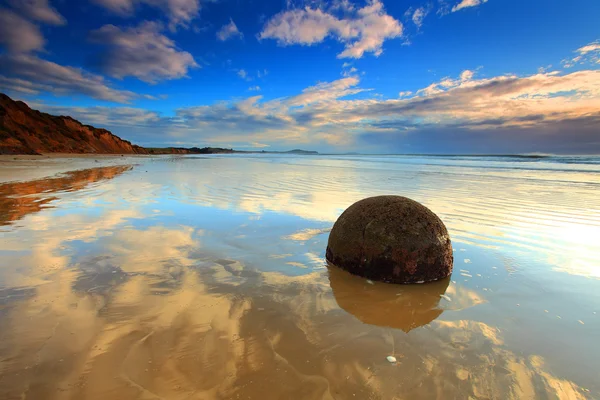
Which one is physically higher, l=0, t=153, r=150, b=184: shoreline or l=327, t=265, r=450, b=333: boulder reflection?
l=327, t=265, r=450, b=333: boulder reflection

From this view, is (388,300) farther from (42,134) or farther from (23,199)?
(42,134)

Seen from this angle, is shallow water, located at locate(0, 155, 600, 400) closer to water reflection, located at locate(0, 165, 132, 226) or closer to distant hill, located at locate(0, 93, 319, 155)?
water reflection, located at locate(0, 165, 132, 226)

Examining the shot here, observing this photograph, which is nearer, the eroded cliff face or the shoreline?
the shoreline

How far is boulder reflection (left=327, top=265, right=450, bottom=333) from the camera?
9.54ft

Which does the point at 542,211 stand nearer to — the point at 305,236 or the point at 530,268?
the point at 530,268

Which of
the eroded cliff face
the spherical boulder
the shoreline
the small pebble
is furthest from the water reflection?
the eroded cliff face

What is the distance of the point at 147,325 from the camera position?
104 inches

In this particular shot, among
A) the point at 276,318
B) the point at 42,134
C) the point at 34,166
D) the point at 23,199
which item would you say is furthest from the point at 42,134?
the point at 276,318

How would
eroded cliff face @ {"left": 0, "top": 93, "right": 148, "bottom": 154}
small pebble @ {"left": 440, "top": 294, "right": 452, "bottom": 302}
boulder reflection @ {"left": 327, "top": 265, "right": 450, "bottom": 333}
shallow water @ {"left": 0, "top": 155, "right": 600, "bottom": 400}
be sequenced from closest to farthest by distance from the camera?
shallow water @ {"left": 0, "top": 155, "right": 600, "bottom": 400}, boulder reflection @ {"left": 327, "top": 265, "right": 450, "bottom": 333}, small pebble @ {"left": 440, "top": 294, "right": 452, "bottom": 302}, eroded cliff face @ {"left": 0, "top": 93, "right": 148, "bottom": 154}

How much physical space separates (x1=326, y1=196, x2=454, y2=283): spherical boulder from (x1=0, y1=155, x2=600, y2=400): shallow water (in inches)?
7.5

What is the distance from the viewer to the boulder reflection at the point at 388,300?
114 inches

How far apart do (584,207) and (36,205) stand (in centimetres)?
1406

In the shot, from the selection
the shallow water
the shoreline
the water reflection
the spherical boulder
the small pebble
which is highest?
the spherical boulder

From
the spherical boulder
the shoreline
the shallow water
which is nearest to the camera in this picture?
the shallow water
